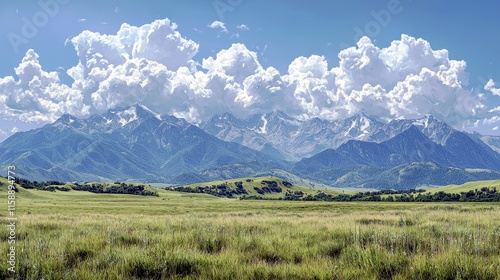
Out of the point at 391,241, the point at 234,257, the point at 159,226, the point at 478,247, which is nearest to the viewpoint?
the point at 234,257

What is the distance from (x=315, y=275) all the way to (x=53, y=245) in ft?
24.1

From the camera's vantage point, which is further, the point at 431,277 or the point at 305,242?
the point at 305,242

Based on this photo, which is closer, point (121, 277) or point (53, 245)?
point (121, 277)

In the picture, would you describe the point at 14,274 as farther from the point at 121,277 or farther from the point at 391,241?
the point at 391,241

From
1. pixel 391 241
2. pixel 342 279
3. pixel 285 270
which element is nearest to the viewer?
pixel 342 279

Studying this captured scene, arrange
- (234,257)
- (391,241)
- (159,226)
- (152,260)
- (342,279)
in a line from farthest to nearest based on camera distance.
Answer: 1. (159,226)
2. (391,241)
3. (234,257)
4. (152,260)
5. (342,279)

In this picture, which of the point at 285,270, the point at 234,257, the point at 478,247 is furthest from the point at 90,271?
the point at 478,247

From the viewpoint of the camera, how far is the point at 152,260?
8016mm

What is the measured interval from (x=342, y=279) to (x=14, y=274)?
21.8ft

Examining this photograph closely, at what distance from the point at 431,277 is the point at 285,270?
9.52 ft

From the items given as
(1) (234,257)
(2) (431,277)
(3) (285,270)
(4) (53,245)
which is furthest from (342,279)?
(4) (53,245)

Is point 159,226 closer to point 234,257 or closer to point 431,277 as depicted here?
point 234,257

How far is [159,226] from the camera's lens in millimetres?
15578

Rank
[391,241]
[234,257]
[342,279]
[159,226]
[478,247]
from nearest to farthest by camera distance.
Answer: [342,279], [234,257], [478,247], [391,241], [159,226]
